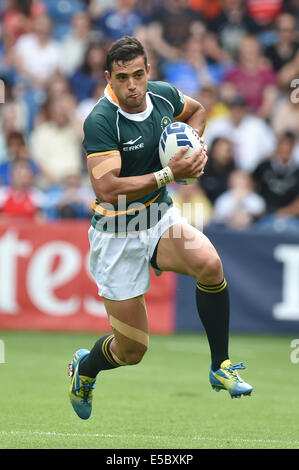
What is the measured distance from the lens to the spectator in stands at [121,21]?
14.7 m

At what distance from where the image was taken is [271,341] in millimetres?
11195

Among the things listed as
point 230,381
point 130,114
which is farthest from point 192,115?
point 230,381

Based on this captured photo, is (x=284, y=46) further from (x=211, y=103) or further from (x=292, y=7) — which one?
(x=211, y=103)

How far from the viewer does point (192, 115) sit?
6.60 metres

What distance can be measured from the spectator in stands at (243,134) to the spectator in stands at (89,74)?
1.92 meters

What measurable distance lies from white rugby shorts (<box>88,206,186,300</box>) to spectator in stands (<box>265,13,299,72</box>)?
8514 mm

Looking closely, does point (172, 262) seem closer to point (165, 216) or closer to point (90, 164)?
point (165, 216)

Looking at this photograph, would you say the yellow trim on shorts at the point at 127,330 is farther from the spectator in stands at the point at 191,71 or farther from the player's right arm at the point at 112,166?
the spectator in stands at the point at 191,71

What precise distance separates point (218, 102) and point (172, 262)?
26.4 feet

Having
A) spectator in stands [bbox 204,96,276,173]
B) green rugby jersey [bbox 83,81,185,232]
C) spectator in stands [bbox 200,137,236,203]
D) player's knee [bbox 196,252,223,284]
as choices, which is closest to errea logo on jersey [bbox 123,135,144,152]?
green rugby jersey [bbox 83,81,185,232]

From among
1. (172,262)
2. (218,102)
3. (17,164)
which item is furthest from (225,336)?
(218,102)

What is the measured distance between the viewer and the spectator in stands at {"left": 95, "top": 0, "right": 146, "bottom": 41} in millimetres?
14695

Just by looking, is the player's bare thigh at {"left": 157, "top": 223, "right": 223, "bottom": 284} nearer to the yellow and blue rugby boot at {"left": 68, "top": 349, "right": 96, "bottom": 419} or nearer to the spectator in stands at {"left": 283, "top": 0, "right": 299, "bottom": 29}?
the yellow and blue rugby boot at {"left": 68, "top": 349, "right": 96, "bottom": 419}

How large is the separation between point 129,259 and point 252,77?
8.52 meters
